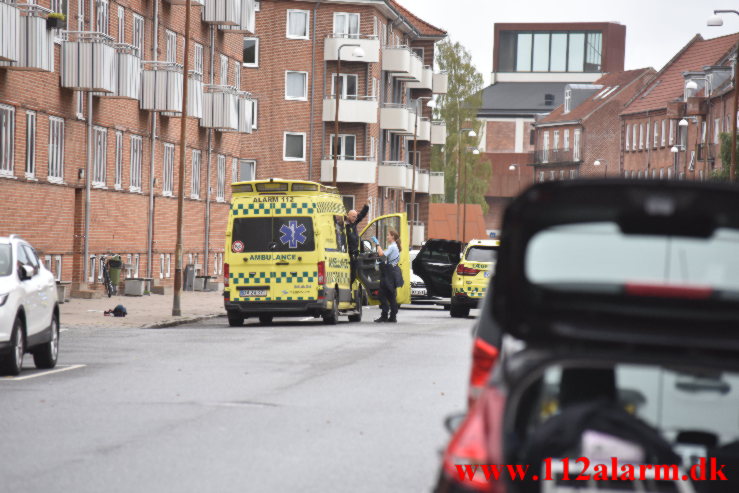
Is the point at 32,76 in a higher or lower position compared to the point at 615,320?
higher

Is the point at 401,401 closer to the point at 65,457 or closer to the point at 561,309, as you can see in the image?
the point at 65,457

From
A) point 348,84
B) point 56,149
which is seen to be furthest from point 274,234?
point 348,84

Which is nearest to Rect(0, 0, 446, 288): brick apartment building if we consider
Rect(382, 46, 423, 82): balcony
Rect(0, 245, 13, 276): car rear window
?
Rect(382, 46, 423, 82): balcony

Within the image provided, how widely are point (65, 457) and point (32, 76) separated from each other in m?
28.2

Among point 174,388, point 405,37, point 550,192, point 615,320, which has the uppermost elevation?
point 405,37

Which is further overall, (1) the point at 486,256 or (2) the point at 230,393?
(1) the point at 486,256

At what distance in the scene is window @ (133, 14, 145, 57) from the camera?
46.9m

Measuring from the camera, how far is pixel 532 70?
168m

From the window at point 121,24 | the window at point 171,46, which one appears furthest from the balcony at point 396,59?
the window at point 121,24

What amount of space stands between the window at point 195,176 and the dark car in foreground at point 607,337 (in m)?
48.2

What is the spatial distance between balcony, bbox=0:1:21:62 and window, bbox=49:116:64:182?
511 cm

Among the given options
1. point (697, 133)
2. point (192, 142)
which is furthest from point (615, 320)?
point (697, 133)

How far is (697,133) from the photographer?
9569 centimetres

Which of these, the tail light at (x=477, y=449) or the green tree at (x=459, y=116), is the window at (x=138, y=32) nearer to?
the tail light at (x=477, y=449)
